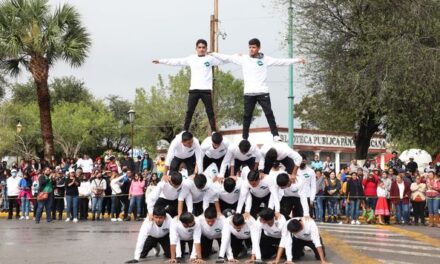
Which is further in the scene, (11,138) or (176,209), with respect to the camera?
(11,138)

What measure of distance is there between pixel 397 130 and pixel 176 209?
18.2 meters

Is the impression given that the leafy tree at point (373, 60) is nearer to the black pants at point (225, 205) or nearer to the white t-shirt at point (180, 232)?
the black pants at point (225, 205)

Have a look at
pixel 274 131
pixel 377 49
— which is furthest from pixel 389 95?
pixel 274 131

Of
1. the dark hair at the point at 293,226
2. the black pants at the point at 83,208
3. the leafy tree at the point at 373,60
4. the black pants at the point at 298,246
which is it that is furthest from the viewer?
the leafy tree at the point at 373,60

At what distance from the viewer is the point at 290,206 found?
13.4 metres

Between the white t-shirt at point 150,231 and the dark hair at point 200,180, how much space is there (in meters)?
0.86

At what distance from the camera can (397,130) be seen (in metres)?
29.1

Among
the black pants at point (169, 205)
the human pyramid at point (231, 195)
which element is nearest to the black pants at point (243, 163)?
the human pyramid at point (231, 195)

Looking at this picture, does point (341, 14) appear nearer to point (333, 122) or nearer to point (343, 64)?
point (343, 64)

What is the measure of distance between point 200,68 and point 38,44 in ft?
57.1

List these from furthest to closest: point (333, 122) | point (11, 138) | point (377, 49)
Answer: point (11, 138), point (333, 122), point (377, 49)

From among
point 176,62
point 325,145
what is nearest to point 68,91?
point 325,145

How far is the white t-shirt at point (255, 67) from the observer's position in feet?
43.4

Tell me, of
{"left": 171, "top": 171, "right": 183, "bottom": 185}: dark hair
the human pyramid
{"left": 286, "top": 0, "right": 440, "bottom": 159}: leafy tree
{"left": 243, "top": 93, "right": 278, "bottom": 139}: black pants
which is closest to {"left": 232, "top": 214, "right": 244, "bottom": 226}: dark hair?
the human pyramid
